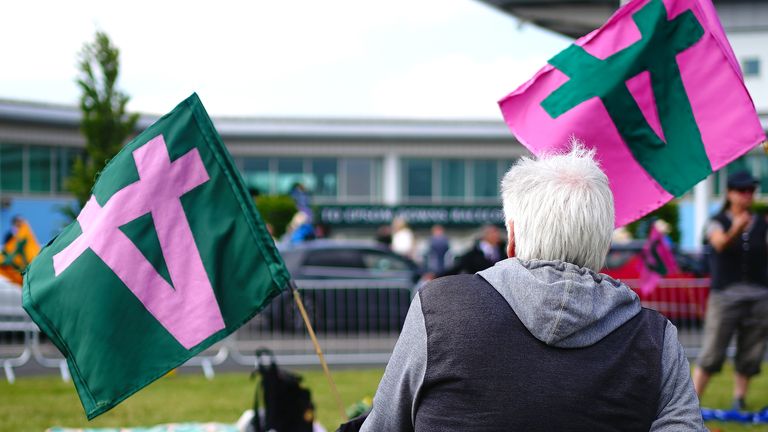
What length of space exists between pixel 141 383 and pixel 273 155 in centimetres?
3425

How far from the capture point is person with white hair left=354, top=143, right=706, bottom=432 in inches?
87.9

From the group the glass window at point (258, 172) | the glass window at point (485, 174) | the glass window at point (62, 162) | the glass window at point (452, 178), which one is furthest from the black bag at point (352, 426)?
the glass window at point (485, 174)

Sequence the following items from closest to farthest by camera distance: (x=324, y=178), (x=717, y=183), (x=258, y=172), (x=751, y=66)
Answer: (x=751, y=66) < (x=258, y=172) < (x=324, y=178) < (x=717, y=183)

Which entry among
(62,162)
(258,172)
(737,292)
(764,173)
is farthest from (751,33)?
(737,292)

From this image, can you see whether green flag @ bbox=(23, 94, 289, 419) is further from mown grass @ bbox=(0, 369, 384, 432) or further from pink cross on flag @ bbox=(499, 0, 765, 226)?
mown grass @ bbox=(0, 369, 384, 432)

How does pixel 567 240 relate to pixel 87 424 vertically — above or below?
above

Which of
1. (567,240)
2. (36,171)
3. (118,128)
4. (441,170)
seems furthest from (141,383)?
(441,170)

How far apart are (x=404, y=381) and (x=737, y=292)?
6126 mm

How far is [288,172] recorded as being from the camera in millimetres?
37844

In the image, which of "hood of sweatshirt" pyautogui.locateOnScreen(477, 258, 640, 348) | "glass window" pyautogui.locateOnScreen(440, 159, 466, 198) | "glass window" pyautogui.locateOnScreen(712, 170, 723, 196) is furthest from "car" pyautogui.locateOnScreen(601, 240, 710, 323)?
"glass window" pyautogui.locateOnScreen(712, 170, 723, 196)

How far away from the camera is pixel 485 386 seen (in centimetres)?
226

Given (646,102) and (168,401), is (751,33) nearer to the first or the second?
(168,401)

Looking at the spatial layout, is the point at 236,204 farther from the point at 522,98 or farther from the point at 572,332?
the point at 572,332

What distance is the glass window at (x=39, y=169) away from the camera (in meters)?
33.8
